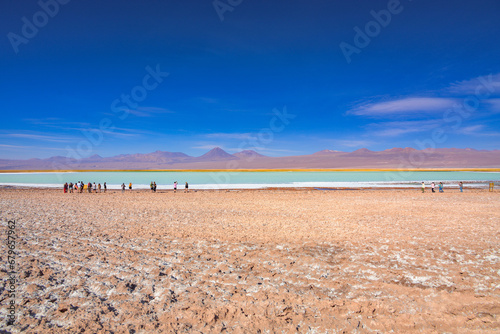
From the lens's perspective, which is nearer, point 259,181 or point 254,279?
point 254,279

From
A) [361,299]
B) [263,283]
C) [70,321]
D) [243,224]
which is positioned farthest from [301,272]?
[243,224]

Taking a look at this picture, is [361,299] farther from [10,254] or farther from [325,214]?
[325,214]

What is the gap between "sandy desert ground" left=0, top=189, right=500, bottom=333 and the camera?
3.75 metres

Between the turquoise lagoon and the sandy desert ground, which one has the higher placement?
the turquoise lagoon

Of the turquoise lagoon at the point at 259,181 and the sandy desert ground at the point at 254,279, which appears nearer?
the sandy desert ground at the point at 254,279

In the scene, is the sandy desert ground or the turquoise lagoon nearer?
the sandy desert ground

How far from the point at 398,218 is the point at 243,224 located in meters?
6.64

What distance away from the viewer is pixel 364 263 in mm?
6031

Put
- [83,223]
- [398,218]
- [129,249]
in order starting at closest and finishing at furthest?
[129,249] → [83,223] → [398,218]

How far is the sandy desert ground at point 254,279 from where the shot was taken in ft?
12.3

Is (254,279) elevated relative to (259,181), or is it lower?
lower

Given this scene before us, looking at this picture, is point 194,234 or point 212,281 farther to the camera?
point 194,234

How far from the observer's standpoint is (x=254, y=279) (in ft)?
17.0

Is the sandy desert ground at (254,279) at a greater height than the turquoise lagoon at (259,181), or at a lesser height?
lesser
